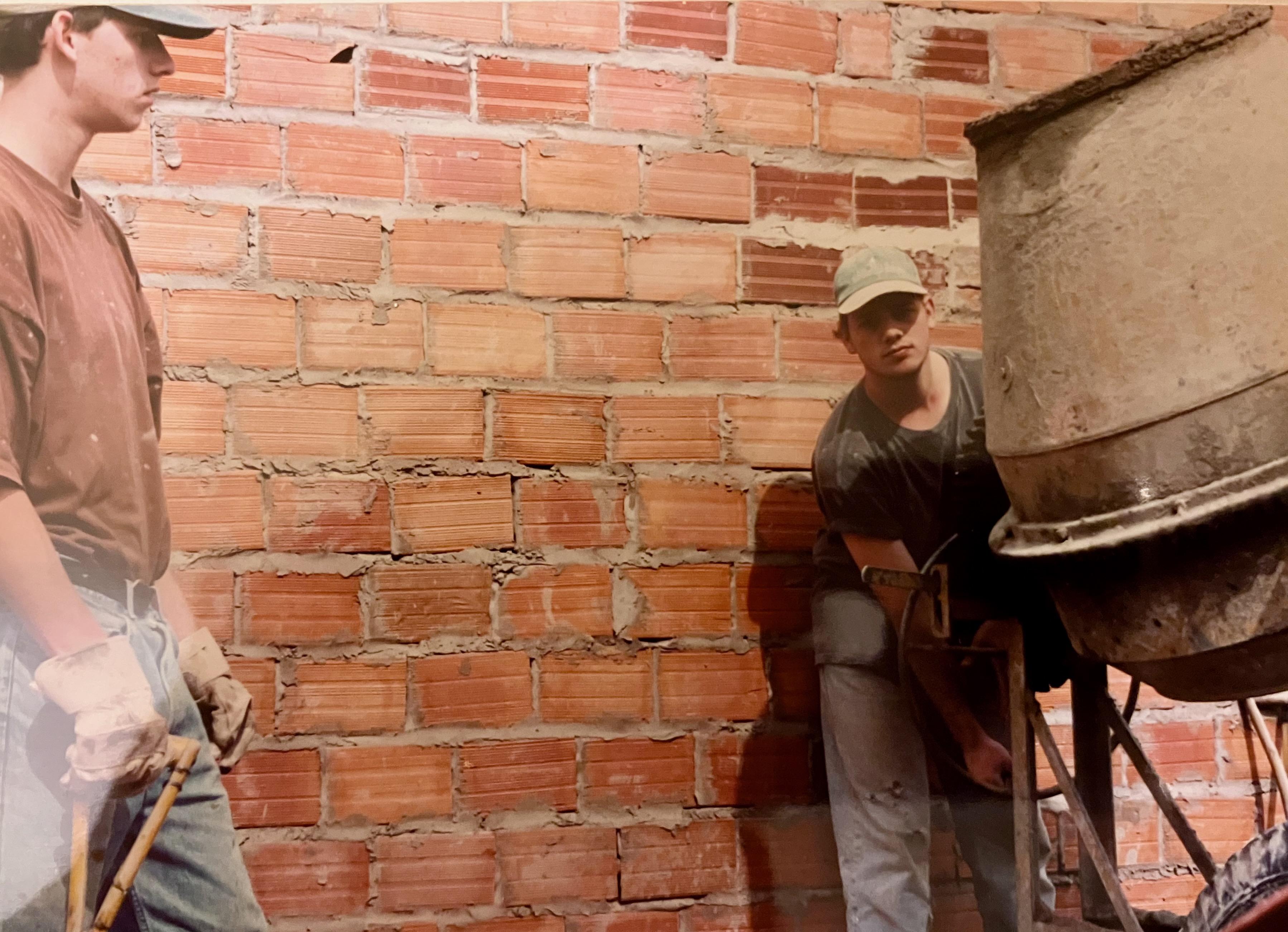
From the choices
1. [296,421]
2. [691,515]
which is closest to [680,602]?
[691,515]

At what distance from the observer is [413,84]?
1275 mm

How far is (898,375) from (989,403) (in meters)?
0.23

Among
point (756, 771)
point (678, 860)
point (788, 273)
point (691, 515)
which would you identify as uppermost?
point (788, 273)

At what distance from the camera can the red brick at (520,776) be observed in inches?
49.3

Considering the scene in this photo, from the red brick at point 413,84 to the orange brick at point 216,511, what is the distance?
52 centimetres

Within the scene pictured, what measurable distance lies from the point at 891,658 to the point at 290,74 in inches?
43.4

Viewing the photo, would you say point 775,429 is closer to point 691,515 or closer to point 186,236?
point 691,515

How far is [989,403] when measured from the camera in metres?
1.14

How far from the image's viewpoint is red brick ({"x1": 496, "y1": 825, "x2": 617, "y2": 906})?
125 centimetres

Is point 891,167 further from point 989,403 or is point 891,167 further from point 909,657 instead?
point 909,657

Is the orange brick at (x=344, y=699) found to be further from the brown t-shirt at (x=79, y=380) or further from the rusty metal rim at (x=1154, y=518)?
the rusty metal rim at (x=1154, y=518)

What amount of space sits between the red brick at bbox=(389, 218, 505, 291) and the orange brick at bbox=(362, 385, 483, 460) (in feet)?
0.47

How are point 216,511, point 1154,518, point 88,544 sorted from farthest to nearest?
1. point 216,511
2. point 88,544
3. point 1154,518

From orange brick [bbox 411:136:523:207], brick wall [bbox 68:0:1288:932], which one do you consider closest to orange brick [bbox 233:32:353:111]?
brick wall [bbox 68:0:1288:932]
